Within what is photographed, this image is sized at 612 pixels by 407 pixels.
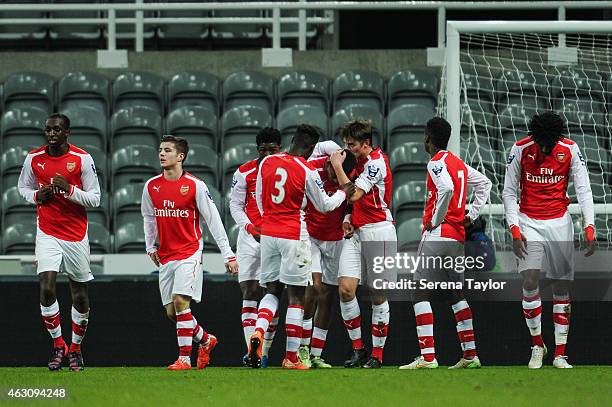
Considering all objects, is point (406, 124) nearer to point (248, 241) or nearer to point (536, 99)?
point (536, 99)

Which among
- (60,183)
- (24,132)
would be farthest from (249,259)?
(24,132)

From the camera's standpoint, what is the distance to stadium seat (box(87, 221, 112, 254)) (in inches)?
502

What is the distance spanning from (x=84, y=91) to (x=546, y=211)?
6.79m

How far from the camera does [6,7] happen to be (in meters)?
14.9

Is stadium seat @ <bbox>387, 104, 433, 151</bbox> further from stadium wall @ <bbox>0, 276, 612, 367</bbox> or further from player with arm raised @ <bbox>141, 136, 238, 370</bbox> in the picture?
player with arm raised @ <bbox>141, 136, 238, 370</bbox>

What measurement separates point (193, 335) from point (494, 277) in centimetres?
271

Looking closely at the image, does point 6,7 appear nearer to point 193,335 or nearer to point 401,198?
point 401,198

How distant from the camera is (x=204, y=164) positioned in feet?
44.0

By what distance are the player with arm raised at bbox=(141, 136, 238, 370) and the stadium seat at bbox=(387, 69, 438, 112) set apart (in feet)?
16.7

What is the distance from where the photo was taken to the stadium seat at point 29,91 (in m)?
14.5

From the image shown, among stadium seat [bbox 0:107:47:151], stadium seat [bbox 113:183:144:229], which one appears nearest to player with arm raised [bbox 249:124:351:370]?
stadium seat [bbox 113:183:144:229]

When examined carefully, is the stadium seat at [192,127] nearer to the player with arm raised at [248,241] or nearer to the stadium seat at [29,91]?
the stadium seat at [29,91]

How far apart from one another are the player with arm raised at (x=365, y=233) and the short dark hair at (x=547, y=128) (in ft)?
3.89

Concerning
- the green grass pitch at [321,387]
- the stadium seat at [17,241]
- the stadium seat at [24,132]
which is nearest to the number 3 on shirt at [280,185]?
the green grass pitch at [321,387]
